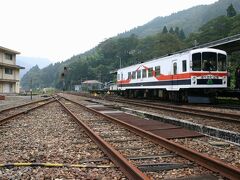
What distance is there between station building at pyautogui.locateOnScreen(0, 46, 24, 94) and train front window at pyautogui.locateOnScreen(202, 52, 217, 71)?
42468 mm

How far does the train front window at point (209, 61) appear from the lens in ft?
60.4

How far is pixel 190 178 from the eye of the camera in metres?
4.27

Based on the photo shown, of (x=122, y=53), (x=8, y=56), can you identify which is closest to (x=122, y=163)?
(x=8, y=56)

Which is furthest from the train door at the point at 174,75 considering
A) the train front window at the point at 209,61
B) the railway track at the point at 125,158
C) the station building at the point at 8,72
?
the station building at the point at 8,72

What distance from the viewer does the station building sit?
180 ft

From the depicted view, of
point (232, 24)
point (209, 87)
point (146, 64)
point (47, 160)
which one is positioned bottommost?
point (47, 160)

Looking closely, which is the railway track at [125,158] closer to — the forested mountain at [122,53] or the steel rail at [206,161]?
the steel rail at [206,161]

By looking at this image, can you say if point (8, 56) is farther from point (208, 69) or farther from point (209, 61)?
point (208, 69)

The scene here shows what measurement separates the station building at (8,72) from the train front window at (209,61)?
4247cm

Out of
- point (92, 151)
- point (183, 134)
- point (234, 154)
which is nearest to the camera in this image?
point (234, 154)

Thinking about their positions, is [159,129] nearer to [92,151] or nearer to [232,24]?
[92,151]

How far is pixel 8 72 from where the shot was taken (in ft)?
190

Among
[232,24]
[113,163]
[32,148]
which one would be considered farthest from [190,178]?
[232,24]

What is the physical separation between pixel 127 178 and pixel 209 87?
14.7 meters
